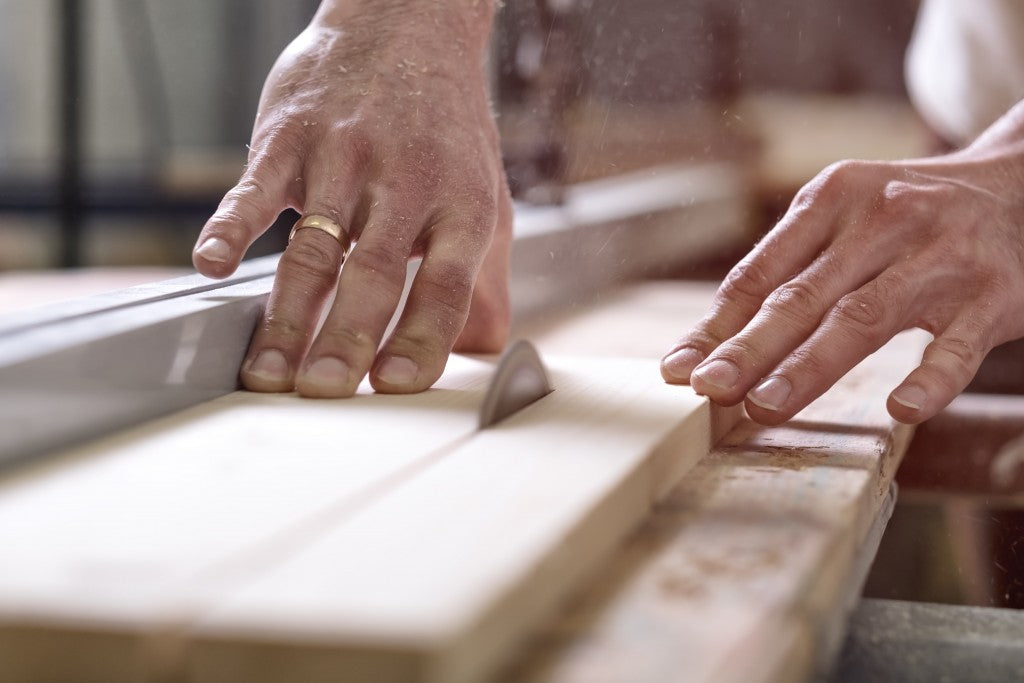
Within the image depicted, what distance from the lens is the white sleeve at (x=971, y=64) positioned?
Answer: 1.97 m

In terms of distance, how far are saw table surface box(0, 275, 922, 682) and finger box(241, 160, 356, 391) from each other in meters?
0.05

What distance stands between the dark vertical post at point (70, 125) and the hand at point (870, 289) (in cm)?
307

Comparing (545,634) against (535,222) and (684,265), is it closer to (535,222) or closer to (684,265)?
(535,222)

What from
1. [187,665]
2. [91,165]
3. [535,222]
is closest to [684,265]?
[535,222]

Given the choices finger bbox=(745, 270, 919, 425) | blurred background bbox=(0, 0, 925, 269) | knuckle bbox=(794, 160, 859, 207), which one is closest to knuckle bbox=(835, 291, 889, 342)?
finger bbox=(745, 270, 919, 425)

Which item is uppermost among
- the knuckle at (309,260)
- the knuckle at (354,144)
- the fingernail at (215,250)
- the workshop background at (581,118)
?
the knuckle at (354,144)

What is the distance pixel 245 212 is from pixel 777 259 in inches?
18.6

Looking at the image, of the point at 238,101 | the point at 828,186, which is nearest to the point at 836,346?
the point at 828,186

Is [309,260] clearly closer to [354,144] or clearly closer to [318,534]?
[354,144]

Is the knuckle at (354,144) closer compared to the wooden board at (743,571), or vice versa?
the wooden board at (743,571)

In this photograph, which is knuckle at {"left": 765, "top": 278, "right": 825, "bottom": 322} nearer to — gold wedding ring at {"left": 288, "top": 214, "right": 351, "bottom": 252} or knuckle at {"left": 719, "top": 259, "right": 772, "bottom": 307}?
knuckle at {"left": 719, "top": 259, "right": 772, "bottom": 307}

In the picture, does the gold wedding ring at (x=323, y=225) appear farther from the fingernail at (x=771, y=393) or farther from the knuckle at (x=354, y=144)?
the fingernail at (x=771, y=393)

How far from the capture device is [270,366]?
890mm

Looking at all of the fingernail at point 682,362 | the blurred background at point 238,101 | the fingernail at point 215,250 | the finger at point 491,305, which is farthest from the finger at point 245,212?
the blurred background at point 238,101
